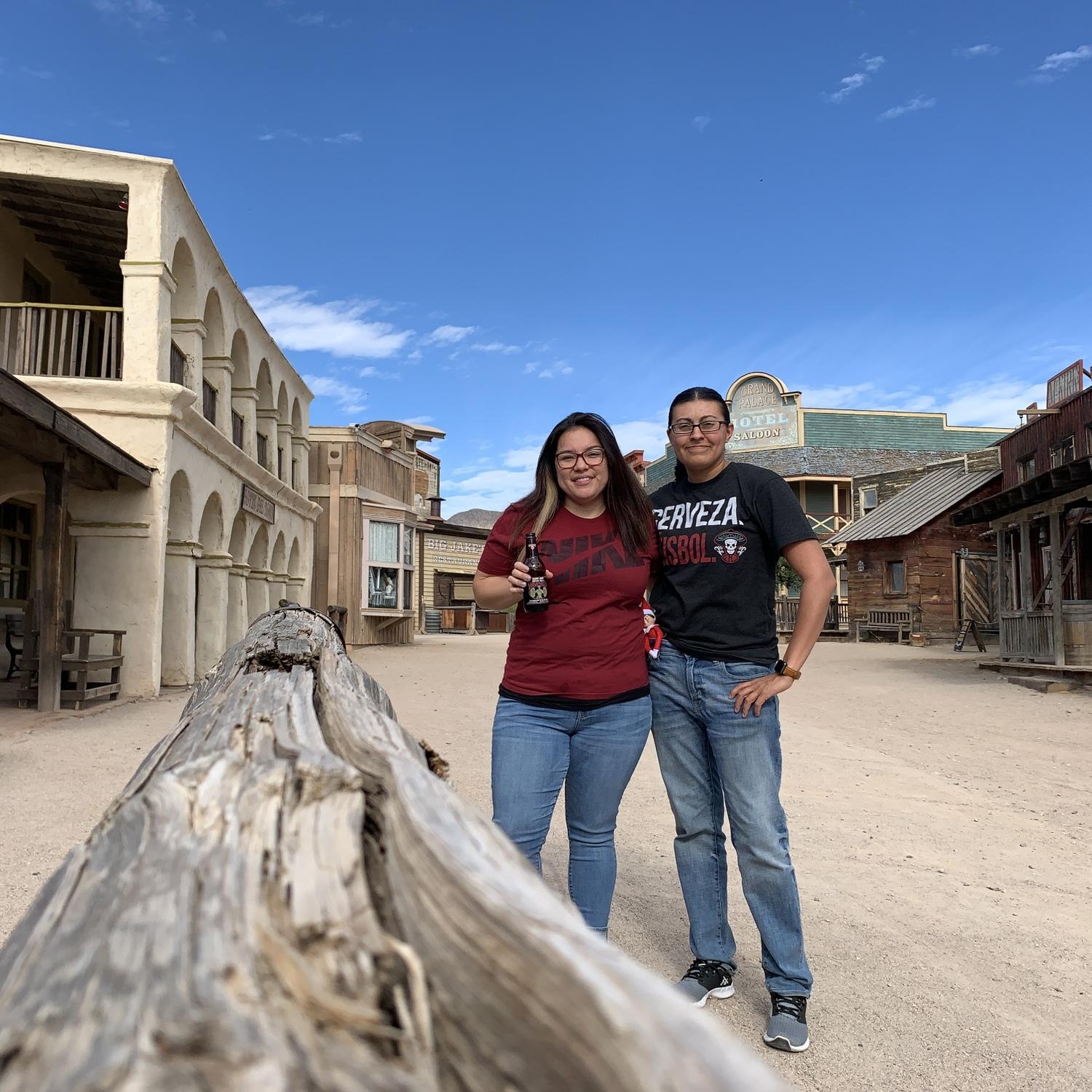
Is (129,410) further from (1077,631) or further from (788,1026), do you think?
(1077,631)

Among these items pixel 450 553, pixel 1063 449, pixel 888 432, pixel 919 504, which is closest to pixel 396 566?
pixel 450 553

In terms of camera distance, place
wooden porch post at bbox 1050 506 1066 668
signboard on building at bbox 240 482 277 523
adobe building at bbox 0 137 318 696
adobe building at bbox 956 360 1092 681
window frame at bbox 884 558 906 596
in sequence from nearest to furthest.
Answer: adobe building at bbox 0 137 318 696, adobe building at bbox 956 360 1092 681, wooden porch post at bbox 1050 506 1066 668, signboard on building at bbox 240 482 277 523, window frame at bbox 884 558 906 596

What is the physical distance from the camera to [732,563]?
281 centimetres

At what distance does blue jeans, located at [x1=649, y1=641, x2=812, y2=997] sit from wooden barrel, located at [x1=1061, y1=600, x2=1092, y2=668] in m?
13.0

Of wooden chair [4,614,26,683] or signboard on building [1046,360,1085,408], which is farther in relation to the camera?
signboard on building [1046,360,1085,408]

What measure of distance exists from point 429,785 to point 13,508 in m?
14.3

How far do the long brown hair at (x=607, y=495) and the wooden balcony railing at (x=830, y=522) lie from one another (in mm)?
34798

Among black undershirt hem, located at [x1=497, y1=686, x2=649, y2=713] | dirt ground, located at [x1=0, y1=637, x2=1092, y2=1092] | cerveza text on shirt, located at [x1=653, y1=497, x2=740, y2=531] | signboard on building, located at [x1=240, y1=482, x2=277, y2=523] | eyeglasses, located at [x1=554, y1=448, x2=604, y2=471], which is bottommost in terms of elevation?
dirt ground, located at [x1=0, y1=637, x2=1092, y2=1092]

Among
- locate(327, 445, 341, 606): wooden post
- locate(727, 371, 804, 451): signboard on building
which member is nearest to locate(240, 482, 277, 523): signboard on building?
locate(327, 445, 341, 606): wooden post

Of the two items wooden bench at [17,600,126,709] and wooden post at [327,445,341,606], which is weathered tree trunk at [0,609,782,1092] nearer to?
wooden bench at [17,600,126,709]

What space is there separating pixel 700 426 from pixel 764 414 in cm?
3965

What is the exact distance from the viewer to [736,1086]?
0.66 m

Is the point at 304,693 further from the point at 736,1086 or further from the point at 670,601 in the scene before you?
the point at 736,1086

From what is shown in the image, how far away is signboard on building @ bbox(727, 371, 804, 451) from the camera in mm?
40156
